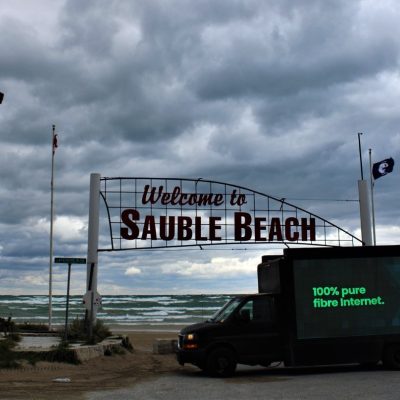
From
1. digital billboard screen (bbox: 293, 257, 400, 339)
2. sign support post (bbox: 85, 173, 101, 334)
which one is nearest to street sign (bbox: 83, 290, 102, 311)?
sign support post (bbox: 85, 173, 101, 334)

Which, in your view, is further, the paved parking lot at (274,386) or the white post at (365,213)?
the white post at (365,213)

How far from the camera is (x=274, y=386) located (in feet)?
40.2

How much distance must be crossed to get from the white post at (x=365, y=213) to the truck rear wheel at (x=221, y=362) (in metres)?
14.5

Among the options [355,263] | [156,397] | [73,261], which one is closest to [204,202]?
[73,261]

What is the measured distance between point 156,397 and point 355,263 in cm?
621

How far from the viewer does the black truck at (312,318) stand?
13969 mm

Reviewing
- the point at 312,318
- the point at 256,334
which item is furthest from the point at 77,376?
the point at 312,318

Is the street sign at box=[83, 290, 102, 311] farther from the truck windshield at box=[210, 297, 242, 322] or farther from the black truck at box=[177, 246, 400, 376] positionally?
the truck windshield at box=[210, 297, 242, 322]

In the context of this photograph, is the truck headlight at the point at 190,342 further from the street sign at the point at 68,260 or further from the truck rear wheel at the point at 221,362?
the street sign at the point at 68,260

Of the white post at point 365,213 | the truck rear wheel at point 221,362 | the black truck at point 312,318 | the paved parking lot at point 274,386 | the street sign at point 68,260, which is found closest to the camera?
the paved parking lot at point 274,386

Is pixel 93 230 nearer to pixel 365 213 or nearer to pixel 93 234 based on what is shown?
pixel 93 234

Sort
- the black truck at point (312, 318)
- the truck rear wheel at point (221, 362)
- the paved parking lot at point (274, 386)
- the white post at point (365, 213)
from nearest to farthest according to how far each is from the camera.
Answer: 1. the paved parking lot at point (274, 386)
2. the truck rear wheel at point (221, 362)
3. the black truck at point (312, 318)
4. the white post at point (365, 213)

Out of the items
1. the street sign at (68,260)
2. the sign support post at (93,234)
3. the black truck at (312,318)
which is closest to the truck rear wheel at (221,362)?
the black truck at (312,318)

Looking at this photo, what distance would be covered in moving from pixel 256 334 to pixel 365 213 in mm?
14448
